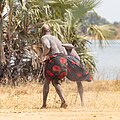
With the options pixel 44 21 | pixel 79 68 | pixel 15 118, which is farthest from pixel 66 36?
pixel 15 118

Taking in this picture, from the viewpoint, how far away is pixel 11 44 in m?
17.3

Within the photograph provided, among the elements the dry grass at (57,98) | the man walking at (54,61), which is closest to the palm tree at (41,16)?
the dry grass at (57,98)

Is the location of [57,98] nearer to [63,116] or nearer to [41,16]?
[63,116]

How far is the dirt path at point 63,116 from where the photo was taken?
9.49 m

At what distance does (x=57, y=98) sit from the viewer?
538 inches

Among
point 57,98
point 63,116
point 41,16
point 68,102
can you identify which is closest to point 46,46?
point 63,116

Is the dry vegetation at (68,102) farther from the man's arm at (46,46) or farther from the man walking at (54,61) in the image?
the man's arm at (46,46)

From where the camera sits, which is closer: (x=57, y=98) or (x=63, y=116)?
(x=63, y=116)

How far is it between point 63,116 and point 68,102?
2.97 metres

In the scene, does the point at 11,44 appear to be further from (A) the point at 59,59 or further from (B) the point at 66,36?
(A) the point at 59,59

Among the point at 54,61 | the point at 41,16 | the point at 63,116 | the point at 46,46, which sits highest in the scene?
the point at 41,16

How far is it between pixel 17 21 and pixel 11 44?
75cm

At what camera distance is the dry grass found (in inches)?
446

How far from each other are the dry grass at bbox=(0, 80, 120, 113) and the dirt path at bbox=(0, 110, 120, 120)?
620mm
